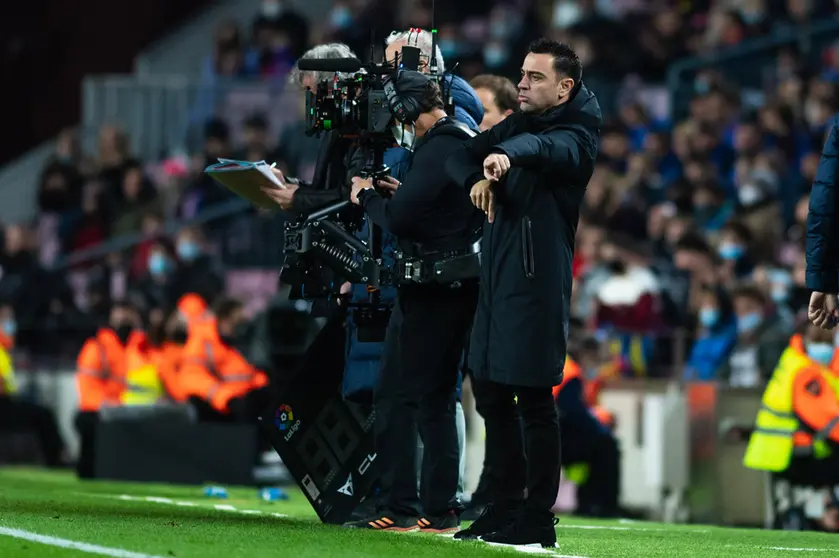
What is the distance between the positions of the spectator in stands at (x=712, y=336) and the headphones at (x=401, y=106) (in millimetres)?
6878

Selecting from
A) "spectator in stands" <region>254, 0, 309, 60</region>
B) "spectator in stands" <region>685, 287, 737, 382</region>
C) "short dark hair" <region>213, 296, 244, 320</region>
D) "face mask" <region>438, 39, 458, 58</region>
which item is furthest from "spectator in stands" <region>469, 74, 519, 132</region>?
"spectator in stands" <region>254, 0, 309, 60</region>

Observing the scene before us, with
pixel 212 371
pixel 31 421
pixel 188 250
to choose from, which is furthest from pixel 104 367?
pixel 188 250

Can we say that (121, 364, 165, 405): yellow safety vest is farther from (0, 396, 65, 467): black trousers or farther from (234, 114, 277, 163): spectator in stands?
(234, 114, 277, 163): spectator in stands

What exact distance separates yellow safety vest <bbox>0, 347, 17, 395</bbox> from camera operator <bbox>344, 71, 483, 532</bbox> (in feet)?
34.4

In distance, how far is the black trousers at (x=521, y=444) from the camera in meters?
7.84

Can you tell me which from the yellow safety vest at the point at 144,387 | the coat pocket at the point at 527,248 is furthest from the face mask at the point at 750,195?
the coat pocket at the point at 527,248

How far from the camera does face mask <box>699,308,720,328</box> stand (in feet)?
51.6

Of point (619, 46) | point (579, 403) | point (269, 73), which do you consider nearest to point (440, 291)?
point (579, 403)

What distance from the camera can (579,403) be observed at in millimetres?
13781

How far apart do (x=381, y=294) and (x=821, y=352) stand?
4394 mm

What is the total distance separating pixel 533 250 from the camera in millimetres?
7793

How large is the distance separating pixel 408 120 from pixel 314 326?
7.58 meters

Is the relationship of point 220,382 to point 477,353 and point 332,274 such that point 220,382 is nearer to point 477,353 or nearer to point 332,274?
point 332,274

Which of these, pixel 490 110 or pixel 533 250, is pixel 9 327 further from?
pixel 533 250
